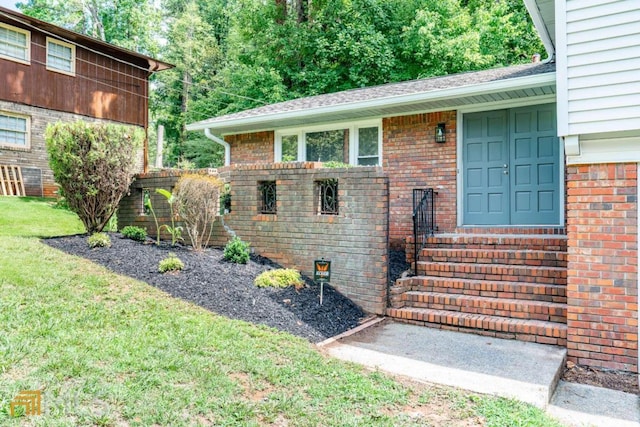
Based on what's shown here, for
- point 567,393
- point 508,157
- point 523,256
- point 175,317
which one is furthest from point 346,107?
point 567,393

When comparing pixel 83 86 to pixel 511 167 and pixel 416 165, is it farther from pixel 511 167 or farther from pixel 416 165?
pixel 511 167

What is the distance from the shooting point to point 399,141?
8.04 metres

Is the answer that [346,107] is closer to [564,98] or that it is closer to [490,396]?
[564,98]

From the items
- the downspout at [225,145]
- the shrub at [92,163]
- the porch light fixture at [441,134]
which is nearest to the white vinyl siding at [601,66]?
the porch light fixture at [441,134]

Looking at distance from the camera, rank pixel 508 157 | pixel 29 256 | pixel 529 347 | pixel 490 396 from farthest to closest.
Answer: pixel 508 157, pixel 29 256, pixel 529 347, pixel 490 396

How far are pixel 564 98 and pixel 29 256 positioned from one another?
6580 millimetres

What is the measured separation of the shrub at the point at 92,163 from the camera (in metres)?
6.53

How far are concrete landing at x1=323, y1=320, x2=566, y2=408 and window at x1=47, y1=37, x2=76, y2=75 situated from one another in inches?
562

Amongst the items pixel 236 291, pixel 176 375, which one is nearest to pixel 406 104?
pixel 236 291

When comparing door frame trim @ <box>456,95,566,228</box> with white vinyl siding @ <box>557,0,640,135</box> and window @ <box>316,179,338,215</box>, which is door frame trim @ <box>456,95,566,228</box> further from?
white vinyl siding @ <box>557,0,640,135</box>

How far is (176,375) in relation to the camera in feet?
10.4

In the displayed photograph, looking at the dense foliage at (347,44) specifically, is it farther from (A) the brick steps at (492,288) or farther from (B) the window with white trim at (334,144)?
(A) the brick steps at (492,288)

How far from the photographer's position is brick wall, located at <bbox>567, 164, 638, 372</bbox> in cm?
429

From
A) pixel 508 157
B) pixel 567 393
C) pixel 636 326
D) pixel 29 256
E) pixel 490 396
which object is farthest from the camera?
pixel 508 157
